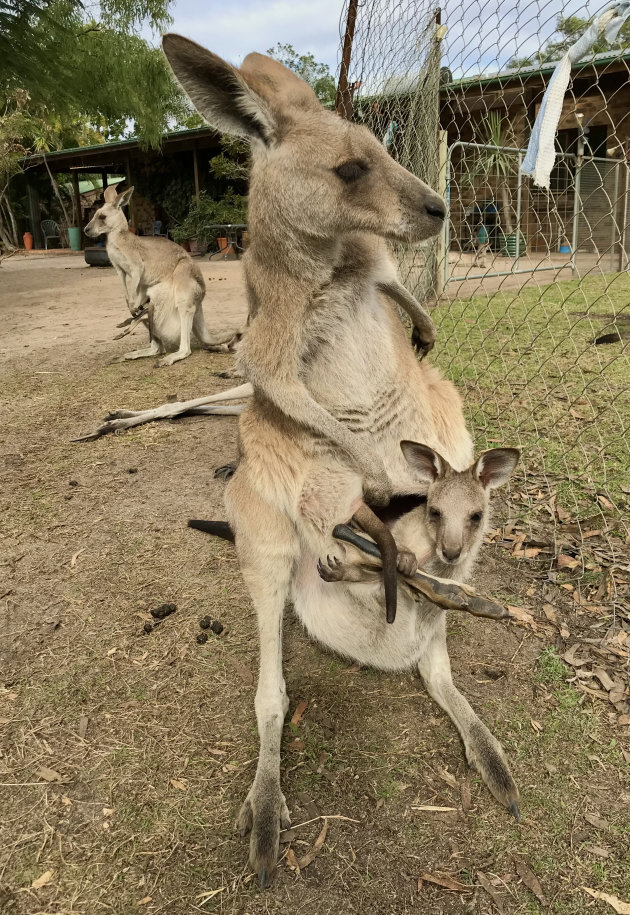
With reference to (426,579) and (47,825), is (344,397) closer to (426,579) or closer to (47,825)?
(426,579)

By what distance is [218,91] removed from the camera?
5.44ft

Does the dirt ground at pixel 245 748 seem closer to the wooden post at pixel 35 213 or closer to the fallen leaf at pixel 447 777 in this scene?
the fallen leaf at pixel 447 777

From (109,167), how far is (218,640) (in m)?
22.4

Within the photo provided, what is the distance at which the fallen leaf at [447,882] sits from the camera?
53.3 inches

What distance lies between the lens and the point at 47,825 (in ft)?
5.09

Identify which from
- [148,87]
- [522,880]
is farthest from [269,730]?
[148,87]

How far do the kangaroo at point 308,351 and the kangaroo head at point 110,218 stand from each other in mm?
5924

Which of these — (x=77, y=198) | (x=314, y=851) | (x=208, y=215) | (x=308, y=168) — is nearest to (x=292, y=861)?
(x=314, y=851)

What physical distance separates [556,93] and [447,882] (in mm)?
2186

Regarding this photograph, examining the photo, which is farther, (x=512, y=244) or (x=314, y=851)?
(x=512, y=244)

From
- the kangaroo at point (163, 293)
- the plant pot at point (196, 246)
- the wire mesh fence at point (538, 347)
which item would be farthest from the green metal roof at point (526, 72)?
the plant pot at point (196, 246)

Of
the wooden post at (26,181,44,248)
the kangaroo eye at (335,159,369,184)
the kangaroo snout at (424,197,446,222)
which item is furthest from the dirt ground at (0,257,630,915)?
A: the wooden post at (26,181,44,248)

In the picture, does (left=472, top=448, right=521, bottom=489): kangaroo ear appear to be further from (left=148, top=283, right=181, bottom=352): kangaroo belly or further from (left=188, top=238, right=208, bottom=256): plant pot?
(left=188, top=238, right=208, bottom=256): plant pot

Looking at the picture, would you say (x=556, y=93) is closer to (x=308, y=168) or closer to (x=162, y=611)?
(x=308, y=168)
